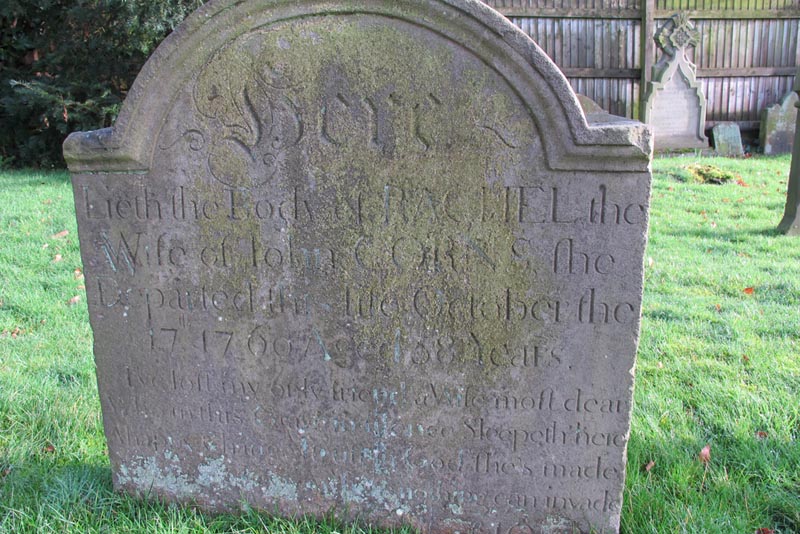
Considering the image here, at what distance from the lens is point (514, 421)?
2.44 metres

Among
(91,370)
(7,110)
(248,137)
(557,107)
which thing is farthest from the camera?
(7,110)

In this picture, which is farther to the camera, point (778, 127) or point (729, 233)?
point (778, 127)

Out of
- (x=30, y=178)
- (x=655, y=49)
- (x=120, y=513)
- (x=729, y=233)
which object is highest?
(x=655, y=49)

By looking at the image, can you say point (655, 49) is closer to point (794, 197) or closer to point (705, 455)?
point (794, 197)

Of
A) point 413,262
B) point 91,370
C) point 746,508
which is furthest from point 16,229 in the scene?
point 746,508

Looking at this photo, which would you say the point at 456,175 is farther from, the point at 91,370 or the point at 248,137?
the point at 91,370

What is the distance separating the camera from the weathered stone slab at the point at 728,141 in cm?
1141

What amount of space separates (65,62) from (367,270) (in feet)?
34.5

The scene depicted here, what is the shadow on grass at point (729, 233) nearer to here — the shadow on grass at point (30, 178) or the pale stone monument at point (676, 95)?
the pale stone monument at point (676, 95)

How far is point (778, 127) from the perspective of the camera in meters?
11.4

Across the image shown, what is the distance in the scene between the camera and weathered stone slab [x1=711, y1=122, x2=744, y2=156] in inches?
449

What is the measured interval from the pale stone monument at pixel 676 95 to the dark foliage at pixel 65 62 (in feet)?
25.8

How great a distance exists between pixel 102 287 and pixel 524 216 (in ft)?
5.45

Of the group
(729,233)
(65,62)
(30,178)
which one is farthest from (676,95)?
(30,178)
